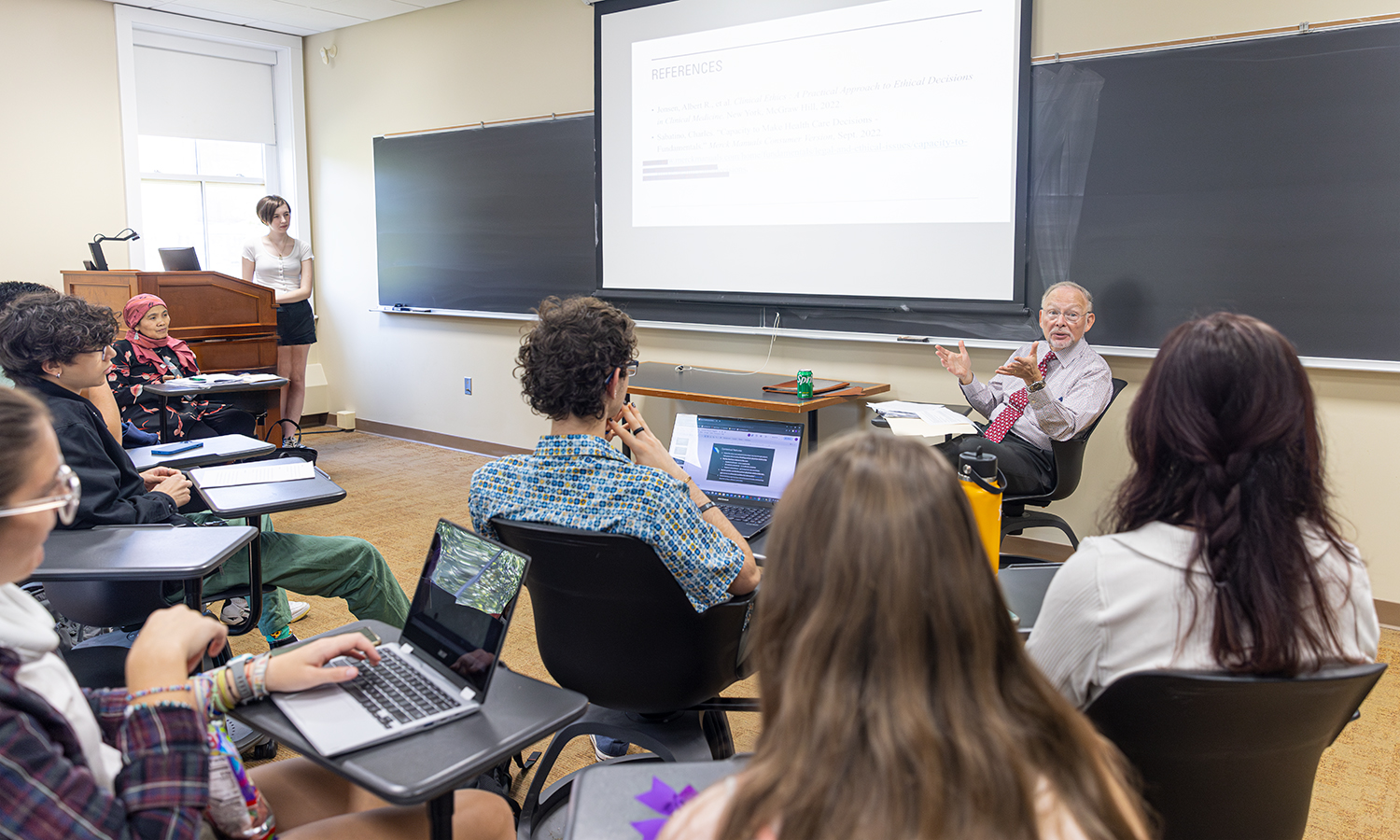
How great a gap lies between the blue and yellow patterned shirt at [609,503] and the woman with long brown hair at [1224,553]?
25.6 inches

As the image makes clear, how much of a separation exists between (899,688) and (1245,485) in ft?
2.33

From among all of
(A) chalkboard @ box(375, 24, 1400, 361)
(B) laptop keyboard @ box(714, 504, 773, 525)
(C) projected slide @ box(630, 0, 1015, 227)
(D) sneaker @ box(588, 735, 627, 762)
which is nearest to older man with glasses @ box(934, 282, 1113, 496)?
(A) chalkboard @ box(375, 24, 1400, 361)

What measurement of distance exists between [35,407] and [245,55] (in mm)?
6662

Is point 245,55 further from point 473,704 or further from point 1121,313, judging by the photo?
point 473,704

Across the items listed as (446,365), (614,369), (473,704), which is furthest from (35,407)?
(446,365)

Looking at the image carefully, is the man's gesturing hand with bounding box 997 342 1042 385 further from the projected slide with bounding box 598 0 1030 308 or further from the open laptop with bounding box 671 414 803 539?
the open laptop with bounding box 671 414 803 539

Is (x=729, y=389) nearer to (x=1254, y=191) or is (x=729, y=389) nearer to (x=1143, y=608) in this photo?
(x=1254, y=191)

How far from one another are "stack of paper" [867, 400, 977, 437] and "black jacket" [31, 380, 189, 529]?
201 cm

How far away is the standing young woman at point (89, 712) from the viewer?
3.04 feet

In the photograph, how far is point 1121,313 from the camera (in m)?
3.73

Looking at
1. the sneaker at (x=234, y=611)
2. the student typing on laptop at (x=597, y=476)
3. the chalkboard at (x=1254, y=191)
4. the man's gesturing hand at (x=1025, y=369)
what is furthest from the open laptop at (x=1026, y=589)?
the sneaker at (x=234, y=611)

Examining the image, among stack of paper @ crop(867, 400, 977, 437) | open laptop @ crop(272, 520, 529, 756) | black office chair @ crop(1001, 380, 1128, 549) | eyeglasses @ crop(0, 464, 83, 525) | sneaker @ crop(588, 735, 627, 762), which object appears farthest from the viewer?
black office chair @ crop(1001, 380, 1128, 549)

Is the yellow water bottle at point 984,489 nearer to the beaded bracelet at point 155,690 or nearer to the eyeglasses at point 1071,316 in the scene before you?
the beaded bracelet at point 155,690

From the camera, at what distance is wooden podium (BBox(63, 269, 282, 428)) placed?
517cm
